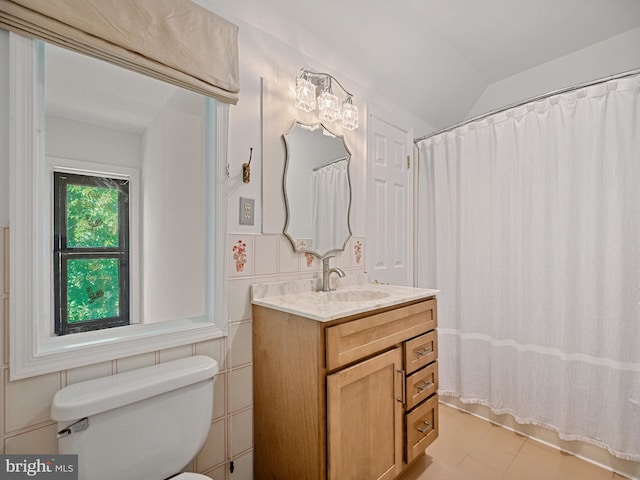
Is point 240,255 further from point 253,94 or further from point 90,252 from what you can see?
point 253,94

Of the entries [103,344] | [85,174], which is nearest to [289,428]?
[103,344]

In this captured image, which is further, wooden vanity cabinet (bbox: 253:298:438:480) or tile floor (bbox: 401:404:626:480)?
tile floor (bbox: 401:404:626:480)

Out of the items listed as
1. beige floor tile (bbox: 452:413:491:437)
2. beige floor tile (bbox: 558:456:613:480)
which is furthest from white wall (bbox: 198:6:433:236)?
beige floor tile (bbox: 558:456:613:480)

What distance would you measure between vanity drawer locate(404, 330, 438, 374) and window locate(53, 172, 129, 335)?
4.03 feet

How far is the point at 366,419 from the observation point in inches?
49.2

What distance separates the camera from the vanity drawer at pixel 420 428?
56.9 inches

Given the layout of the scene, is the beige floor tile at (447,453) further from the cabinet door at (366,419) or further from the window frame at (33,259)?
the window frame at (33,259)

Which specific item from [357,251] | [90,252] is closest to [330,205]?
[357,251]

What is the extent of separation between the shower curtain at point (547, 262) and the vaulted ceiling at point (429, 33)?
0.51m

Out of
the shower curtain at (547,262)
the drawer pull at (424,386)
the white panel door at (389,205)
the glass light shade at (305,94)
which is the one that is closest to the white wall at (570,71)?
the shower curtain at (547,262)

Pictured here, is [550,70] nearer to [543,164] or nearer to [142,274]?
[543,164]

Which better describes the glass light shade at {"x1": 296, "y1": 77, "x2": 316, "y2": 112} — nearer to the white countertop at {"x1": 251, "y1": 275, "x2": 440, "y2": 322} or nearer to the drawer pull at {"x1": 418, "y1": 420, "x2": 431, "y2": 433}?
the white countertop at {"x1": 251, "y1": 275, "x2": 440, "y2": 322}

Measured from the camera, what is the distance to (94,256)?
3.72 ft

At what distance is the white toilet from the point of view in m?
0.86
